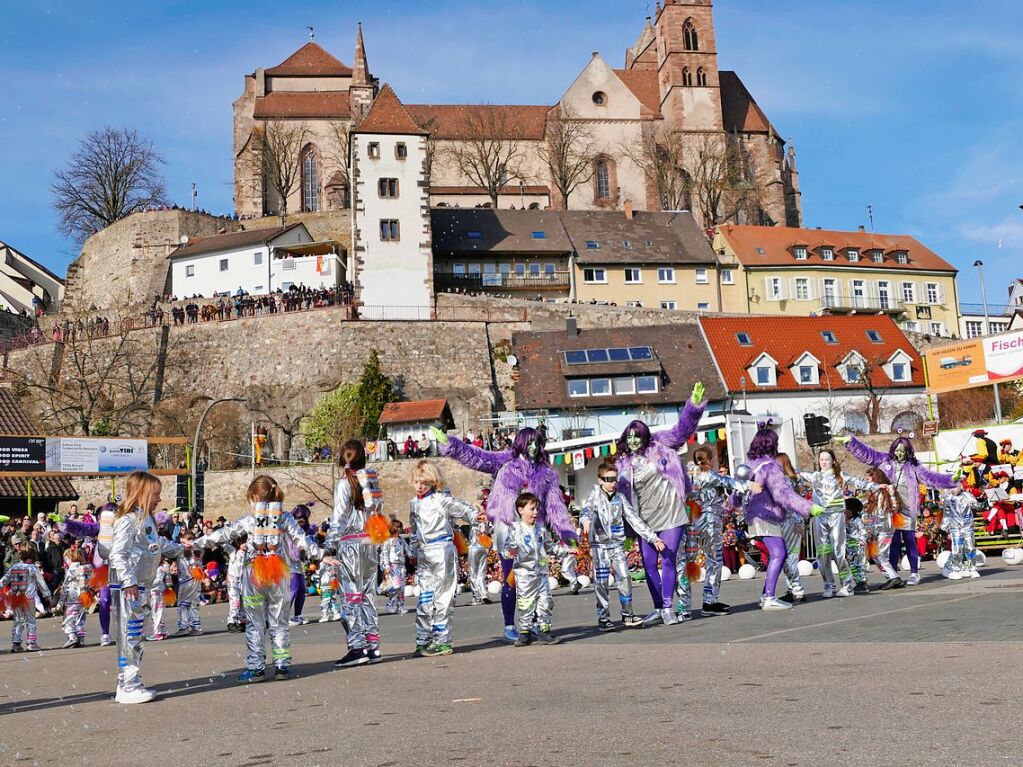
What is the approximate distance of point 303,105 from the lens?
99.7m

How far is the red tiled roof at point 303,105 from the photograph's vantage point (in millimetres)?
98375

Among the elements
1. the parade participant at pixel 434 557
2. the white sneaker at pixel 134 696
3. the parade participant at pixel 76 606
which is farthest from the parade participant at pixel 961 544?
the parade participant at pixel 76 606

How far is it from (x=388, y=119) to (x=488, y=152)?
24.2 meters

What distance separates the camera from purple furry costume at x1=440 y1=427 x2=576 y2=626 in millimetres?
12188

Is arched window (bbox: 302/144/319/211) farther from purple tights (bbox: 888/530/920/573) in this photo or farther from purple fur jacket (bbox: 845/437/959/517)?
purple tights (bbox: 888/530/920/573)

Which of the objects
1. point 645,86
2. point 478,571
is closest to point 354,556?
point 478,571

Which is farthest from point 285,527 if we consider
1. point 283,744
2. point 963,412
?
point 963,412

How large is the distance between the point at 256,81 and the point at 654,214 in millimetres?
38304

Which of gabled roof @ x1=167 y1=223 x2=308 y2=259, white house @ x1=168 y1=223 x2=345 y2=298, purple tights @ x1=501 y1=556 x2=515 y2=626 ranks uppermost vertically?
gabled roof @ x1=167 y1=223 x2=308 y2=259

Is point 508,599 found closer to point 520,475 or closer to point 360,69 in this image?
point 520,475

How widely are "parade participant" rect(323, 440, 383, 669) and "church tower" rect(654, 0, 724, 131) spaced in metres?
92.6

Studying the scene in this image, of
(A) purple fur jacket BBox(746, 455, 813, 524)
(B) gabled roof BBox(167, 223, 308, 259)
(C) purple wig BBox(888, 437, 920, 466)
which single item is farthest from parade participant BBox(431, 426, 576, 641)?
(B) gabled roof BBox(167, 223, 308, 259)

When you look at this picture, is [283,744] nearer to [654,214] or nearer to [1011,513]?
[1011,513]

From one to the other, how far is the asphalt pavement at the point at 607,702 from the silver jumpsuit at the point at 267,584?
1.31 ft
